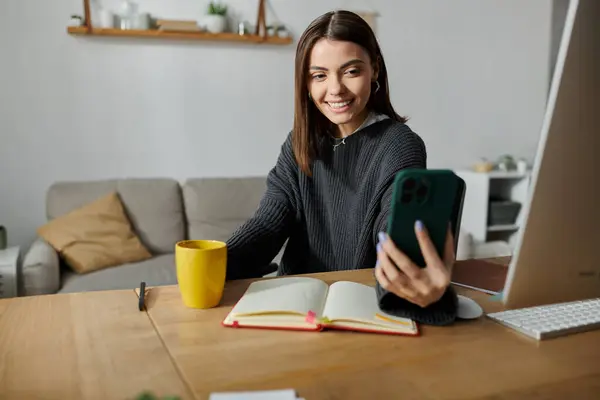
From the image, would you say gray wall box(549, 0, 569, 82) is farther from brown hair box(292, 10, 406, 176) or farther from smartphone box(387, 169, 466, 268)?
smartphone box(387, 169, 466, 268)

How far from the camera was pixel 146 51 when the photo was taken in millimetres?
3150

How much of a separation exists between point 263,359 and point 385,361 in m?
0.16

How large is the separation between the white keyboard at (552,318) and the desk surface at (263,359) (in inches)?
0.6

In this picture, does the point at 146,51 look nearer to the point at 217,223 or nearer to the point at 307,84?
the point at 217,223

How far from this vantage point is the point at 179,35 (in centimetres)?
311

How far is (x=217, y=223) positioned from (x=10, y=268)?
99cm

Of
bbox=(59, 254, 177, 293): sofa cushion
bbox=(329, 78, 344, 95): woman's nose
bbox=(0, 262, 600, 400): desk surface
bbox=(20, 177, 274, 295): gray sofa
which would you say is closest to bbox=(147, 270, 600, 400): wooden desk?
bbox=(0, 262, 600, 400): desk surface

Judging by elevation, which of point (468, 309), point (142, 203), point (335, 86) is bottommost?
point (142, 203)

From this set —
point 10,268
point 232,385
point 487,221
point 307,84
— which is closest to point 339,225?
point 307,84

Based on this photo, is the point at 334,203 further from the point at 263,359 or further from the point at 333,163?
the point at 263,359

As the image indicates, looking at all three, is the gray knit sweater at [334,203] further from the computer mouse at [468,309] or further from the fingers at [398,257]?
the fingers at [398,257]

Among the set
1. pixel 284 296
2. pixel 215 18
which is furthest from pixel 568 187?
pixel 215 18

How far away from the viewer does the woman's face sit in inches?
53.6

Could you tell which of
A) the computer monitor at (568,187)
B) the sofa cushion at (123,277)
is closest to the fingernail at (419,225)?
the computer monitor at (568,187)
